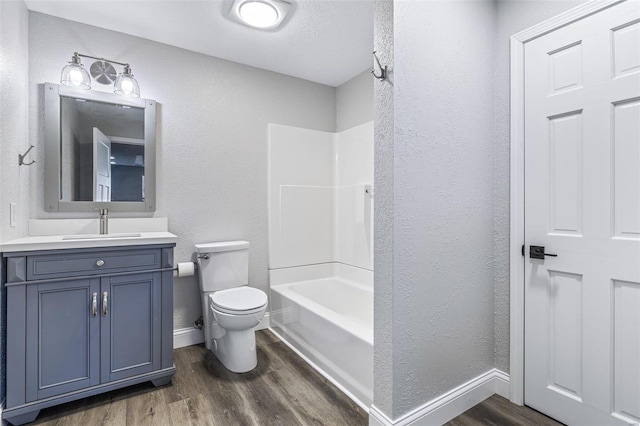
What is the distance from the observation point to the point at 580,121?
1.54m

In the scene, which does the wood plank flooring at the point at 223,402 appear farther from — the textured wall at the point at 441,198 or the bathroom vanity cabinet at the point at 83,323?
the textured wall at the point at 441,198

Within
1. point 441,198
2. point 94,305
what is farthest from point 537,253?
point 94,305

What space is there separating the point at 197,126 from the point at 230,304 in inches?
57.1

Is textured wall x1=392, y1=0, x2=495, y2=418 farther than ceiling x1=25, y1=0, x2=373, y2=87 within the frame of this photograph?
No

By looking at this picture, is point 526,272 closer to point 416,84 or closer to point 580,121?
point 580,121

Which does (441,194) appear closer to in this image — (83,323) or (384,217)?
(384,217)

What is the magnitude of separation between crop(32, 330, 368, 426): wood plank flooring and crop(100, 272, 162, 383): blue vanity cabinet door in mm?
163

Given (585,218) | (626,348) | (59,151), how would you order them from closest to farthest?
1. (626,348)
2. (585,218)
3. (59,151)

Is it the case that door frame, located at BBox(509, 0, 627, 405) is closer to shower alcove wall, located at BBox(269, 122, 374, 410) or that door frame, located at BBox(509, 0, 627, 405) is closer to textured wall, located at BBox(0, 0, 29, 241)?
shower alcove wall, located at BBox(269, 122, 374, 410)

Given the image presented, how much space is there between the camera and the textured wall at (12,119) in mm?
1641

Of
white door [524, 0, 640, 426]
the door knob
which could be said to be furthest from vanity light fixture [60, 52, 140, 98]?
the door knob

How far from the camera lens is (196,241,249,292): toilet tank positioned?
97.9 inches

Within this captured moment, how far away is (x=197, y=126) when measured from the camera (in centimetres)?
261

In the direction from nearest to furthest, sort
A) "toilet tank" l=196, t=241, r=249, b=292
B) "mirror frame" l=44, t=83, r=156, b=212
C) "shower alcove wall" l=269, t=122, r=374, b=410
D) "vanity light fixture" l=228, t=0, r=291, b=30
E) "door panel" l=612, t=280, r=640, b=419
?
"door panel" l=612, t=280, r=640, b=419
"vanity light fixture" l=228, t=0, r=291, b=30
"mirror frame" l=44, t=83, r=156, b=212
"toilet tank" l=196, t=241, r=249, b=292
"shower alcove wall" l=269, t=122, r=374, b=410
